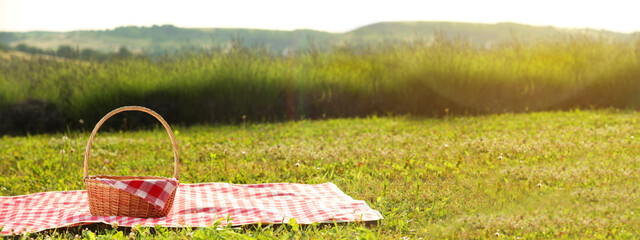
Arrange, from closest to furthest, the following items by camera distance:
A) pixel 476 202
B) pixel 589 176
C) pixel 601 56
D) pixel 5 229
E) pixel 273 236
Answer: pixel 273 236 → pixel 5 229 → pixel 476 202 → pixel 589 176 → pixel 601 56

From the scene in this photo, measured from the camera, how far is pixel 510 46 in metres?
12.9

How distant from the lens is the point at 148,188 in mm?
4145

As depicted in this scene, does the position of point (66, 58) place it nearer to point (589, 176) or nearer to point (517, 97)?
point (517, 97)

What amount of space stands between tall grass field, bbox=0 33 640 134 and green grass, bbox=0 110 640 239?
0.87 metres

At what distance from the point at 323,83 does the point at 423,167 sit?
17.5 ft

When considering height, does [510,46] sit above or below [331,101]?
above

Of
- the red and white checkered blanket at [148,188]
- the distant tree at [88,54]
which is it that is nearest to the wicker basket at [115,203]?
the red and white checkered blanket at [148,188]

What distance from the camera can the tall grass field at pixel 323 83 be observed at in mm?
10273

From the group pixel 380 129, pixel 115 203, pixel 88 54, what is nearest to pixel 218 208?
pixel 115 203

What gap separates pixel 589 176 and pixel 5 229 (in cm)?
455

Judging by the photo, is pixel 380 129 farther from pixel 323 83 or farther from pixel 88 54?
pixel 88 54

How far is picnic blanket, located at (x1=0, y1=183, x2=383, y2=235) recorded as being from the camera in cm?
403

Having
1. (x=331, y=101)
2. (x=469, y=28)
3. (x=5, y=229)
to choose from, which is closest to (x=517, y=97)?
(x=331, y=101)

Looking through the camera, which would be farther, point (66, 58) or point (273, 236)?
point (66, 58)
